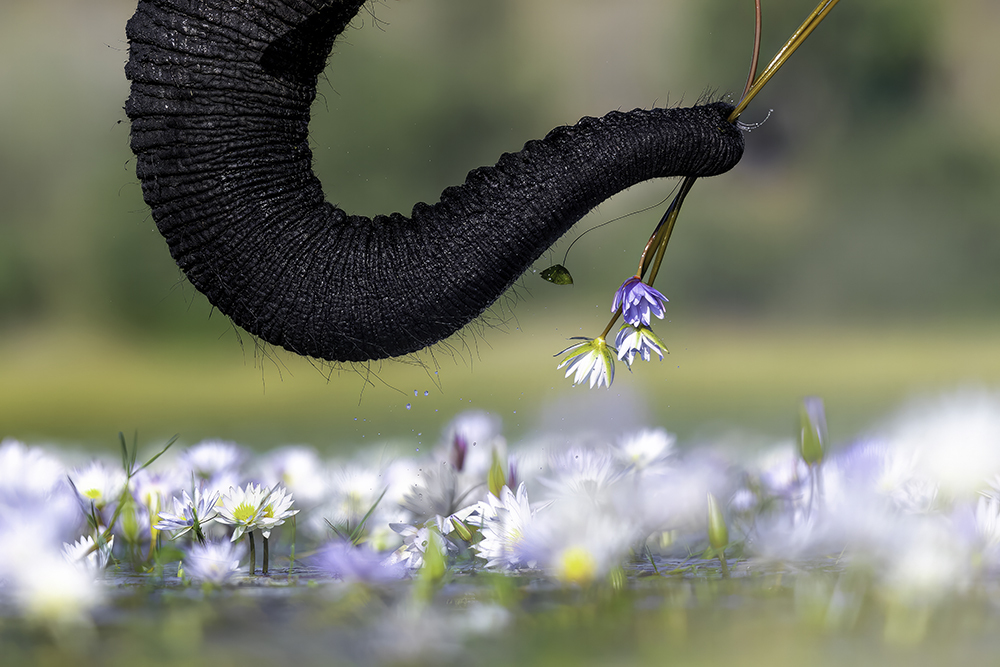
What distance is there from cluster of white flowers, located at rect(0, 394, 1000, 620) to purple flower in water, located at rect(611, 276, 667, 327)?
0.43ft

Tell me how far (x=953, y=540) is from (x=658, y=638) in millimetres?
234

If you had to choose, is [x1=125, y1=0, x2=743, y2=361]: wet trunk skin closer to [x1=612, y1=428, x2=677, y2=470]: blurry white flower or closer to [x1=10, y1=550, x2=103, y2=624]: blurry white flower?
[x1=612, y1=428, x2=677, y2=470]: blurry white flower

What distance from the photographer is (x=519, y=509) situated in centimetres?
69

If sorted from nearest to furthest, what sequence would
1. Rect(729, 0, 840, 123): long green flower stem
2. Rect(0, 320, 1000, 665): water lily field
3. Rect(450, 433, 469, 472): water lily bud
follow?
Rect(0, 320, 1000, 665): water lily field → Rect(729, 0, 840, 123): long green flower stem → Rect(450, 433, 469, 472): water lily bud

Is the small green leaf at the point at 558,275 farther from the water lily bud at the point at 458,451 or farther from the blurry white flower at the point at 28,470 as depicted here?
the blurry white flower at the point at 28,470

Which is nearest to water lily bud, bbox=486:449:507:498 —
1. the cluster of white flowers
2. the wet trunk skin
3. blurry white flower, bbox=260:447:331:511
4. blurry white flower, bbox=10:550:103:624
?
the cluster of white flowers

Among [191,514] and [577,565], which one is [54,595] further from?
[577,565]

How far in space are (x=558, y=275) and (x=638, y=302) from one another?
3.2 inches

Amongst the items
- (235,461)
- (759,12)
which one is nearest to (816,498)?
(759,12)

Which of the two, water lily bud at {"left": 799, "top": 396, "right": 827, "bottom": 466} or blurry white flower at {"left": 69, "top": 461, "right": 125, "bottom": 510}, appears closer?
water lily bud at {"left": 799, "top": 396, "right": 827, "bottom": 466}

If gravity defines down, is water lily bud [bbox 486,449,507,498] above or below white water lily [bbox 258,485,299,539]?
above

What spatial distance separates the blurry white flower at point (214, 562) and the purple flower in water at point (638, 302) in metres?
0.37

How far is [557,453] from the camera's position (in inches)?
34.0

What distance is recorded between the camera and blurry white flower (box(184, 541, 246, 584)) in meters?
0.69
